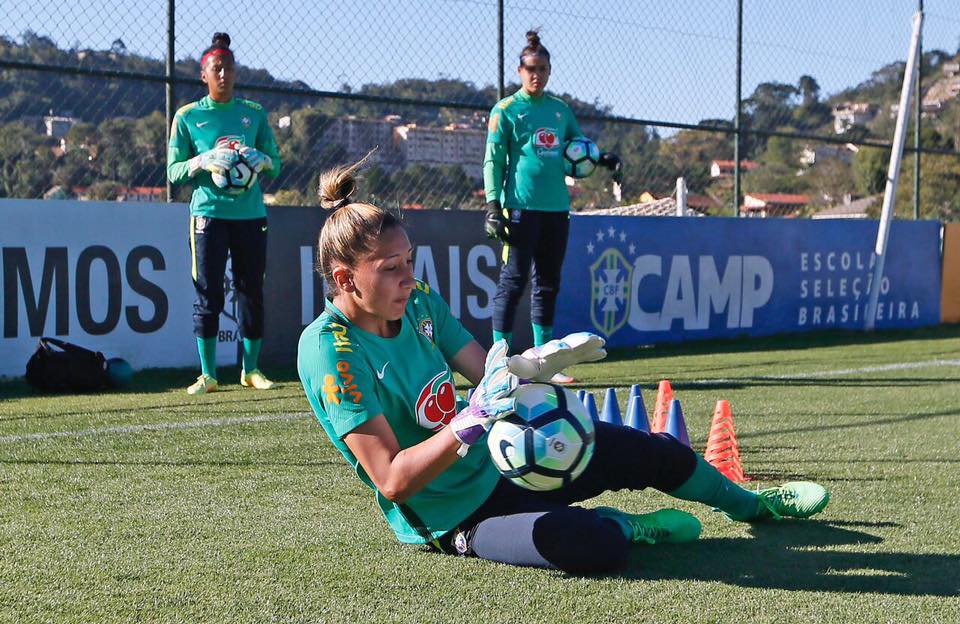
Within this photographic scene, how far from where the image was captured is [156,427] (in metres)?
6.38

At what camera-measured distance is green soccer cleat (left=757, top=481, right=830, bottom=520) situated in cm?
417

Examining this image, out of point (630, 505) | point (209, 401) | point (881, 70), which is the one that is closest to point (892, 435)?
point (630, 505)

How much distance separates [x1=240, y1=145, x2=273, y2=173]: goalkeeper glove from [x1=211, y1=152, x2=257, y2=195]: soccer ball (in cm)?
2

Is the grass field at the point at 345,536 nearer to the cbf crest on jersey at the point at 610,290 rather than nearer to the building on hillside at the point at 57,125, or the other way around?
the building on hillside at the point at 57,125

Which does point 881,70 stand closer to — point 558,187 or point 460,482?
point 558,187

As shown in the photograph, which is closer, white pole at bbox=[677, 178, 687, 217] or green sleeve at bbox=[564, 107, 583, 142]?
green sleeve at bbox=[564, 107, 583, 142]

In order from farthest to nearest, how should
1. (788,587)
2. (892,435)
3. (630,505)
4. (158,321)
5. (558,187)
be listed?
(158,321), (558,187), (892,435), (630,505), (788,587)

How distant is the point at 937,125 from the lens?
16703mm

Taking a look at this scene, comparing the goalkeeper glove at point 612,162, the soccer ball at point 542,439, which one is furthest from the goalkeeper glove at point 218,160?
the soccer ball at point 542,439

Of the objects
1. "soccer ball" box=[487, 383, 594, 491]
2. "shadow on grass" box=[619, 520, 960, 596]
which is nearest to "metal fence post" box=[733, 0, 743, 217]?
"shadow on grass" box=[619, 520, 960, 596]

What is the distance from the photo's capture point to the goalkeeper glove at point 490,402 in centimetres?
295

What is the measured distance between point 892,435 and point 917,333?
786cm

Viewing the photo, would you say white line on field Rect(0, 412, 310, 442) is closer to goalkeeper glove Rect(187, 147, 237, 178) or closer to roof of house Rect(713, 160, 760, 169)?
goalkeeper glove Rect(187, 147, 237, 178)

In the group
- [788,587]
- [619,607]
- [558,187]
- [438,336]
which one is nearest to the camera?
A: [619,607]
